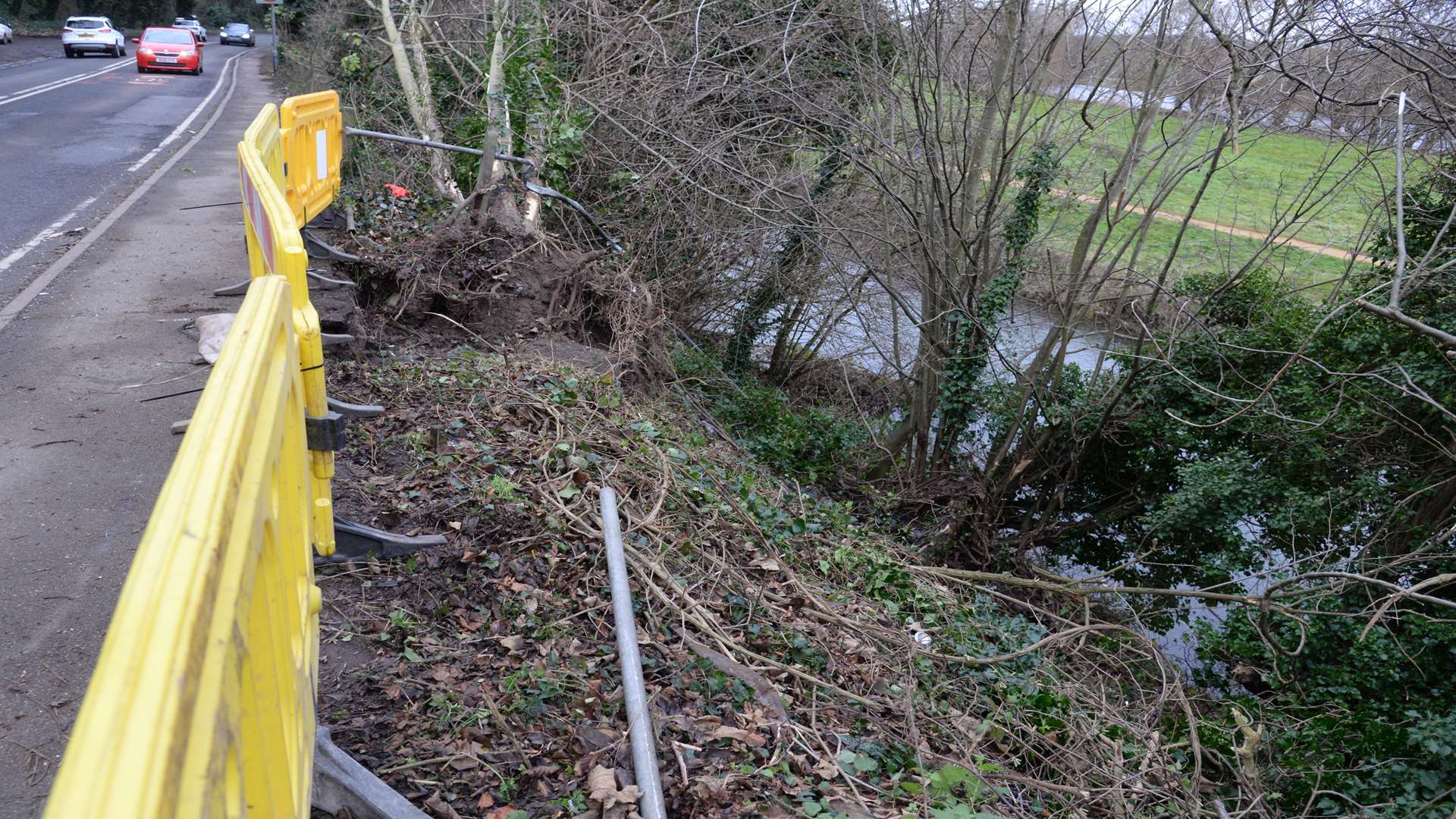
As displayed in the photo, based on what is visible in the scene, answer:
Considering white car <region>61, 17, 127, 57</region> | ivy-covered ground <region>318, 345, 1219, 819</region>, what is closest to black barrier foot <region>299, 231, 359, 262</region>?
ivy-covered ground <region>318, 345, 1219, 819</region>

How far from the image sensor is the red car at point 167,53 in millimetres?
29984

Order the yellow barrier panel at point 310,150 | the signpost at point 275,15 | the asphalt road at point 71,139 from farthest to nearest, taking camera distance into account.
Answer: the signpost at point 275,15, the asphalt road at point 71,139, the yellow barrier panel at point 310,150

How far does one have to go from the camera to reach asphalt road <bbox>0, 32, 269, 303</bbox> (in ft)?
29.7

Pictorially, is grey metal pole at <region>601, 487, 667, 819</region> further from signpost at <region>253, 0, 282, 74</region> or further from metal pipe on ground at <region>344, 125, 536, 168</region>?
signpost at <region>253, 0, 282, 74</region>

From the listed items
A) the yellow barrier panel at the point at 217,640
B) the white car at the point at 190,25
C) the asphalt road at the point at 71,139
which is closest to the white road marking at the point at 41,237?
the asphalt road at the point at 71,139

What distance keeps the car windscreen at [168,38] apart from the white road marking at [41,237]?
2529cm

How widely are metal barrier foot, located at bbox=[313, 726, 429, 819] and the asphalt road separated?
249 inches

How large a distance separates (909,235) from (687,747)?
989cm

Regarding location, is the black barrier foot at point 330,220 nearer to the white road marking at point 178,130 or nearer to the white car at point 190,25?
the white road marking at point 178,130

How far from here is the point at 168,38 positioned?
30.9 m

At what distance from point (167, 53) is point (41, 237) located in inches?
1049

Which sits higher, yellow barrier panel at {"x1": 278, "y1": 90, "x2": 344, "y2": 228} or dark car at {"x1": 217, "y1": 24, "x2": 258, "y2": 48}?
dark car at {"x1": 217, "y1": 24, "x2": 258, "y2": 48}

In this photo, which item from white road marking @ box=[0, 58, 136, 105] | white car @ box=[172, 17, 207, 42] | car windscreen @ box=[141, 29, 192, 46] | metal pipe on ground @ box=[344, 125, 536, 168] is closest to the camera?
metal pipe on ground @ box=[344, 125, 536, 168]

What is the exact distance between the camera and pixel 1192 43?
1091 cm
